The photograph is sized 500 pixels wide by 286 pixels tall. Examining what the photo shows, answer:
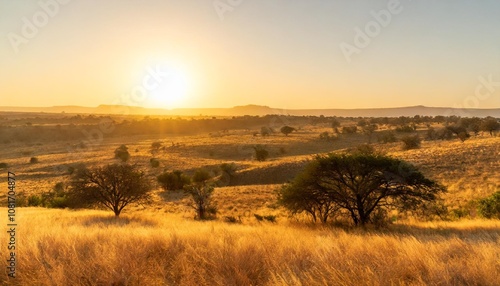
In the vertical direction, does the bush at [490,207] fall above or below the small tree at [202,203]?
above

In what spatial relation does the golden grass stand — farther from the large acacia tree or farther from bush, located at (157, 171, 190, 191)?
bush, located at (157, 171, 190, 191)

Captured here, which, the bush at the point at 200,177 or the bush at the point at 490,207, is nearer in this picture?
the bush at the point at 490,207

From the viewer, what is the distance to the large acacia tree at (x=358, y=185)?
59.6 ft

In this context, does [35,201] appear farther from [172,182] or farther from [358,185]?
[358,185]

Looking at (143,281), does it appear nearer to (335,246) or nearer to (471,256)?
(335,246)

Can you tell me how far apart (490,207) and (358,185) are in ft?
30.5

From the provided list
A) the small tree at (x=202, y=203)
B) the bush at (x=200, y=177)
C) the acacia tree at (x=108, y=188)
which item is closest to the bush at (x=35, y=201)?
the acacia tree at (x=108, y=188)

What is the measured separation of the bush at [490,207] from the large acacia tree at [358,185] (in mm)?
4748

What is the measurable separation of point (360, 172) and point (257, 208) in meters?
13.0

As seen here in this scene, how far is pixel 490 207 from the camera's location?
67.6 ft

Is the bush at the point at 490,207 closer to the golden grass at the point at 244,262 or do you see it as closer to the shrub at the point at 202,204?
the golden grass at the point at 244,262

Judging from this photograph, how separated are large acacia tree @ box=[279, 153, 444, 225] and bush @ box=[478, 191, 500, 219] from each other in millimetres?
4748

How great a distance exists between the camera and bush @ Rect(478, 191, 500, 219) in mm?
20156

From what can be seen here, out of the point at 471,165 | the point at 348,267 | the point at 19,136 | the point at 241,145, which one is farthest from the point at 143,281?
the point at 19,136
